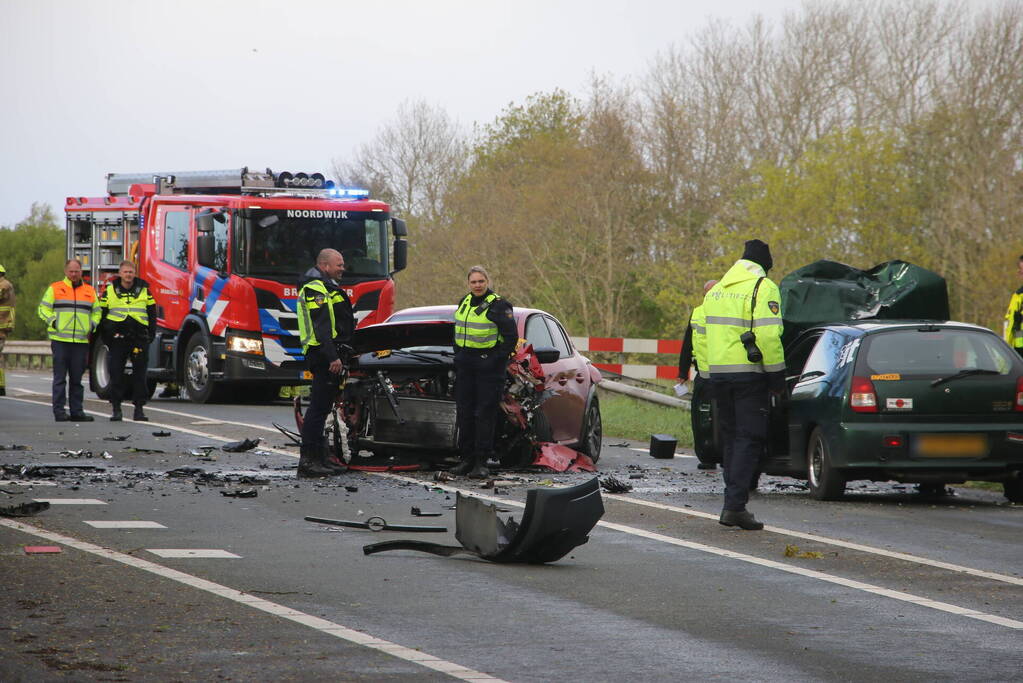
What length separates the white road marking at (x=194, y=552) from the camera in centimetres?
822

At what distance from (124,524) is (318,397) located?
3447 millimetres

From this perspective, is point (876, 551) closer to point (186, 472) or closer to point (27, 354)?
point (186, 472)

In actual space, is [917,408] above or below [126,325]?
below

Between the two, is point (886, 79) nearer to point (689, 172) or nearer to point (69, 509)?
point (689, 172)

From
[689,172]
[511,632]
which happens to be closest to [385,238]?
[511,632]

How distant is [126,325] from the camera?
19000mm

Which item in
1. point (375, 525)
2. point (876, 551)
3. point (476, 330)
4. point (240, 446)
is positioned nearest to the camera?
point (876, 551)

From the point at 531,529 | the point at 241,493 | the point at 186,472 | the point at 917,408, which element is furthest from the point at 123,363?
the point at 531,529

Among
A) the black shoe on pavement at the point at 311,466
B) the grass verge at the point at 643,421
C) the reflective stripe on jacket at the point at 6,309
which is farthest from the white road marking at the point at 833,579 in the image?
the reflective stripe on jacket at the point at 6,309

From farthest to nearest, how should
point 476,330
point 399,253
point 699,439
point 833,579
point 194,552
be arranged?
point 399,253 → point 699,439 → point 476,330 → point 194,552 → point 833,579

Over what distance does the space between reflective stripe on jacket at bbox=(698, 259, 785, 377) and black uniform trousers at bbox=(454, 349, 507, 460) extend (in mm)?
2701

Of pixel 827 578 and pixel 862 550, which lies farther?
pixel 862 550

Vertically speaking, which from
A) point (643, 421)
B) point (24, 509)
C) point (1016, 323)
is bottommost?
point (24, 509)

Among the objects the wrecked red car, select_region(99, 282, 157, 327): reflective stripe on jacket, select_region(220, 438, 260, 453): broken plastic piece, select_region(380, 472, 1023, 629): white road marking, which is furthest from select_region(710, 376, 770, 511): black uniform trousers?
select_region(99, 282, 157, 327): reflective stripe on jacket
